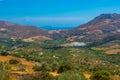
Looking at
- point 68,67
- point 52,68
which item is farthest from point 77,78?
point 52,68

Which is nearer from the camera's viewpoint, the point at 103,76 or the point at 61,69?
the point at 103,76

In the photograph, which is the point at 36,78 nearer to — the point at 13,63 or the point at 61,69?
the point at 61,69

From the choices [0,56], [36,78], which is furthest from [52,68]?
[0,56]

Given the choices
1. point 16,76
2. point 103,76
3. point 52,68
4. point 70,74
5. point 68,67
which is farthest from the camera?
point 52,68

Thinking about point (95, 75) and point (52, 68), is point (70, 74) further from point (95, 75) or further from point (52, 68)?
point (52, 68)

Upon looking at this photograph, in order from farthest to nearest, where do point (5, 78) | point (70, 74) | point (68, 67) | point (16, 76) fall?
point (68, 67)
point (16, 76)
point (70, 74)
point (5, 78)

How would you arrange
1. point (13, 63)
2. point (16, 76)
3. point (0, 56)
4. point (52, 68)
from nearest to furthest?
point (16, 76) < point (52, 68) < point (13, 63) < point (0, 56)

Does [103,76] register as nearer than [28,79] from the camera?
No

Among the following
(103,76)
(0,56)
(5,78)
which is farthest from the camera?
(0,56)
